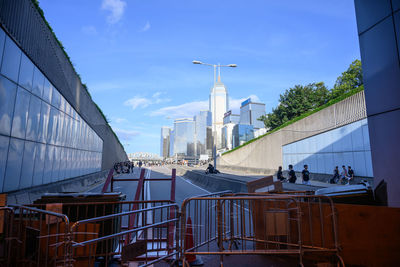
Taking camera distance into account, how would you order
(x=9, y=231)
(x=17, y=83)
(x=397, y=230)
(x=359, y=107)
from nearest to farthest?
(x=397, y=230)
(x=9, y=231)
(x=17, y=83)
(x=359, y=107)

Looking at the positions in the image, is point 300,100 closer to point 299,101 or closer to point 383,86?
point 299,101

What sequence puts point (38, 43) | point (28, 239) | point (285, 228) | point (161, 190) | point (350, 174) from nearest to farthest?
point (28, 239), point (285, 228), point (38, 43), point (161, 190), point (350, 174)

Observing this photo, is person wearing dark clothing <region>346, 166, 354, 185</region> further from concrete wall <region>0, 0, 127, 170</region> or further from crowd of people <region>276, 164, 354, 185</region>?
concrete wall <region>0, 0, 127, 170</region>

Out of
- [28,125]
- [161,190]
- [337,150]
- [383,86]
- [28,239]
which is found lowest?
[161,190]

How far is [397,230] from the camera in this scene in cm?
425

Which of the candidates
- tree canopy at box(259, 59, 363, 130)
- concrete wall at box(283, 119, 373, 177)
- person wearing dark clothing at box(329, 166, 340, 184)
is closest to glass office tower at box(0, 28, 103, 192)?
person wearing dark clothing at box(329, 166, 340, 184)

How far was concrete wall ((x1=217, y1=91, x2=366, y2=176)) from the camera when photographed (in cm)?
2217

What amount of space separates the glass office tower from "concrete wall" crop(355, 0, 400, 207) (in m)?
11.8

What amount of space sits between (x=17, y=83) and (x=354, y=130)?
77.3ft

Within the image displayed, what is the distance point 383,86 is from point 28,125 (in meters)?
13.7

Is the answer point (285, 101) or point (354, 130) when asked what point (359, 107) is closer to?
point (354, 130)

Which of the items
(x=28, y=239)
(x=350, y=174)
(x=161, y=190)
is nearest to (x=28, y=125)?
(x=28, y=239)

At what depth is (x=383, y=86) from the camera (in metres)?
5.80

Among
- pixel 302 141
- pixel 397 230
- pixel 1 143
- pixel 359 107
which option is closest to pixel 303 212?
pixel 397 230
